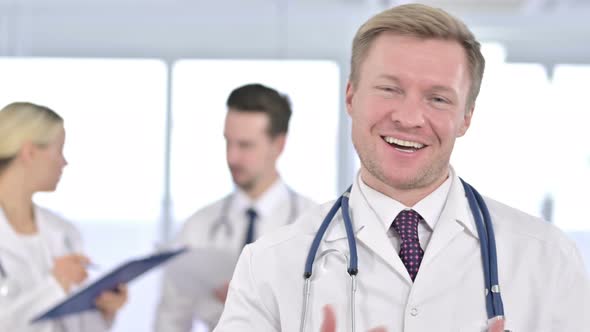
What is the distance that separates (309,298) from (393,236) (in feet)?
0.54

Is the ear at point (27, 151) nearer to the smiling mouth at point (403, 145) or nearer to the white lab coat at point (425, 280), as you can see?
the white lab coat at point (425, 280)

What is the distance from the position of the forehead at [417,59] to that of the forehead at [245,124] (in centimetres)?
187

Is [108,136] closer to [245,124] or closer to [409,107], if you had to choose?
[245,124]

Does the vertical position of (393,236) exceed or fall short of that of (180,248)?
it exceeds it

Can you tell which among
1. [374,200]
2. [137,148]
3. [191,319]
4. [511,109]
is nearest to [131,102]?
[137,148]

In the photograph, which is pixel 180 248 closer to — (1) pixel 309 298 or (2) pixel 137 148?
(2) pixel 137 148

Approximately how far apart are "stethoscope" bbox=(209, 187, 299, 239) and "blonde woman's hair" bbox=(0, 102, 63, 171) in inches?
26.5

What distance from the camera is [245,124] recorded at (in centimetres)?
321

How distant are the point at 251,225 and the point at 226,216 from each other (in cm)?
13

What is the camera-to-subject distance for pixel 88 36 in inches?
135

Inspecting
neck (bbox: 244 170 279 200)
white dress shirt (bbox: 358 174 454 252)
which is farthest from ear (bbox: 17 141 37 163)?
white dress shirt (bbox: 358 174 454 252)

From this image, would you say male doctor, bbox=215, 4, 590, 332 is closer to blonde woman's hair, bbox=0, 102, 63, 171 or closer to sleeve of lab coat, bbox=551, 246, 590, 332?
sleeve of lab coat, bbox=551, 246, 590, 332

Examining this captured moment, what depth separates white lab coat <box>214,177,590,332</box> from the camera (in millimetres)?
1209

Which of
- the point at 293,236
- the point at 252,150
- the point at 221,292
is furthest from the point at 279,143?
the point at 293,236
